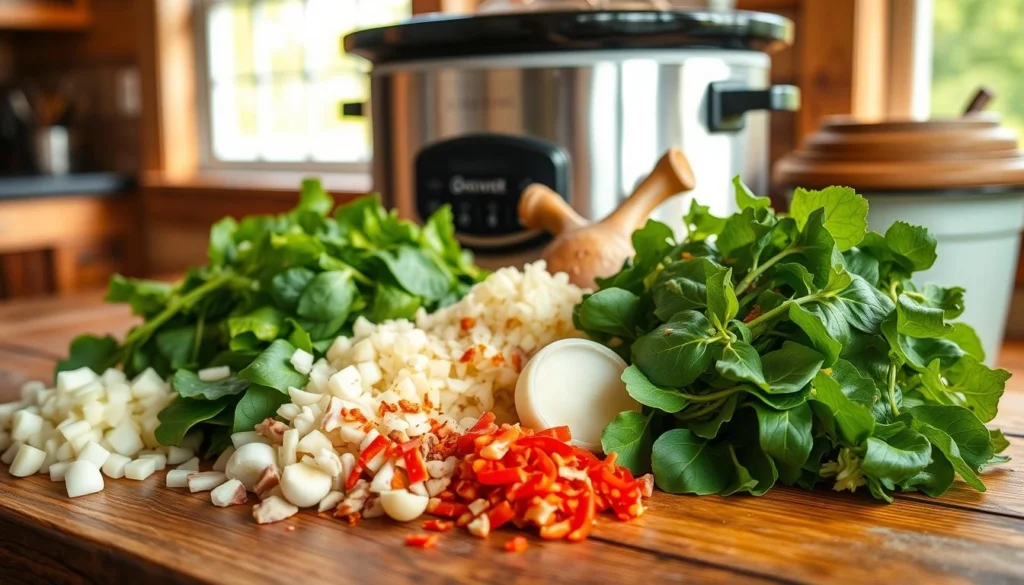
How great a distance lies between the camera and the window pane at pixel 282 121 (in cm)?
236

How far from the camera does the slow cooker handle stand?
3.62ft

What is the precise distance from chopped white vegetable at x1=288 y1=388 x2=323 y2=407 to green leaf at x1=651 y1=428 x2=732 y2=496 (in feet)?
0.76

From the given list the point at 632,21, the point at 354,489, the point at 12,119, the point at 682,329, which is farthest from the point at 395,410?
the point at 12,119

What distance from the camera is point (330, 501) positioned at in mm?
653

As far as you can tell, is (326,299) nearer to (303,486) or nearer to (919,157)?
(303,486)

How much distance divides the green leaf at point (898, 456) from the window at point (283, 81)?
5.35 feet

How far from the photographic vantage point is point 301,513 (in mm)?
654

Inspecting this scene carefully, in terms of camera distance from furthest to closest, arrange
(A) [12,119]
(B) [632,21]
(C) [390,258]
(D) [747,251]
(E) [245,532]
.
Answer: (A) [12,119] → (B) [632,21] → (C) [390,258] → (D) [747,251] → (E) [245,532]

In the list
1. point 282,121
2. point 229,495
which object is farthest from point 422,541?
point 282,121

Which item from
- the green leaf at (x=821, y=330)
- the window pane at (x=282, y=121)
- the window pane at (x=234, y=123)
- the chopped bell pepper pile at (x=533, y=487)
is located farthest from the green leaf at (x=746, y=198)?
the window pane at (x=234, y=123)

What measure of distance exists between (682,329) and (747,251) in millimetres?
100

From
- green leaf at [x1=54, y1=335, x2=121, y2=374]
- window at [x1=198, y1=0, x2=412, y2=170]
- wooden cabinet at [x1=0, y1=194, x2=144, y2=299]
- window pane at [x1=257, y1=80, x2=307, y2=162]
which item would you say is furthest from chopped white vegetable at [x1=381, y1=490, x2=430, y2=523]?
wooden cabinet at [x1=0, y1=194, x2=144, y2=299]

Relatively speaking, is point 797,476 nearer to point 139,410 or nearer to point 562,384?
point 562,384

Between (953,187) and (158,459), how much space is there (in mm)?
746
